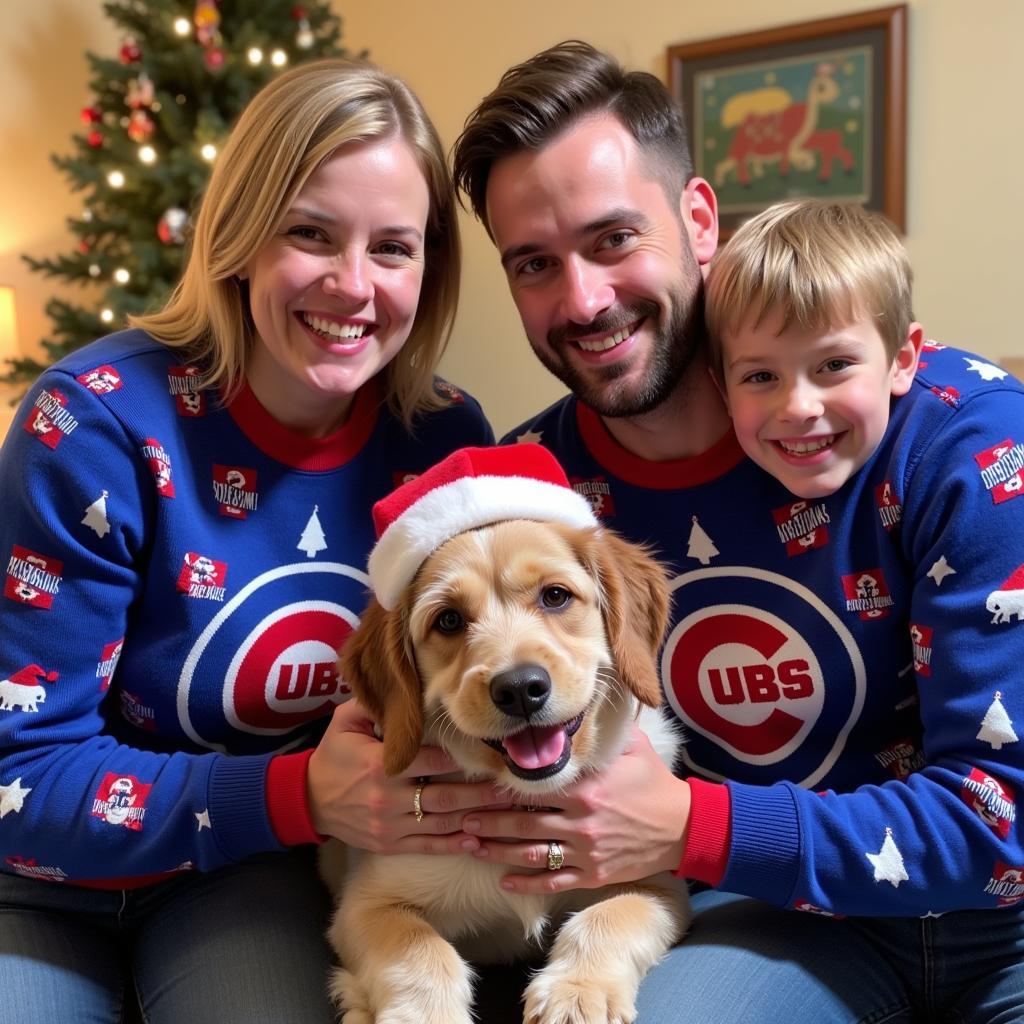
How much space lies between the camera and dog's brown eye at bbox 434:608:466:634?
144cm

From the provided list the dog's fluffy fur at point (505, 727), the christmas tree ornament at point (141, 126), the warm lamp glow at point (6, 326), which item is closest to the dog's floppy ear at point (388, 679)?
the dog's fluffy fur at point (505, 727)

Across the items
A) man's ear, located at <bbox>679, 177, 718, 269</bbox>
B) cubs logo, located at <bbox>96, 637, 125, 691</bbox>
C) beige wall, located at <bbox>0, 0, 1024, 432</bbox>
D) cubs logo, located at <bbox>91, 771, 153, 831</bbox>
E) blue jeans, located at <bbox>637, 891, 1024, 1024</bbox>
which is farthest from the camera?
beige wall, located at <bbox>0, 0, 1024, 432</bbox>

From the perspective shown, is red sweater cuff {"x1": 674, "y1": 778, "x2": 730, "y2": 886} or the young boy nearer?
red sweater cuff {"x1": 674, "y1": 778, "x2": 730, "y2": 886}

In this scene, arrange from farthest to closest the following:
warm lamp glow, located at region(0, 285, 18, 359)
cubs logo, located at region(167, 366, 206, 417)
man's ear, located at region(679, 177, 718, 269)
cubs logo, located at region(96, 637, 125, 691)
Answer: warm lamp glow, located at region(0, 285, 18, 359), man's ear, located at region(679, 177, 718, 269), cubs logo, located at region(167, 366, 206, 417), cubs logo, located at region(96, 637, 125, 691)

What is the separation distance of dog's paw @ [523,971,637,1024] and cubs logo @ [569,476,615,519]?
0.79 m

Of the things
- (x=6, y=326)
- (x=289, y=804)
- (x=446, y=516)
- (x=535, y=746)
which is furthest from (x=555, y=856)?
(x=6, y=326)

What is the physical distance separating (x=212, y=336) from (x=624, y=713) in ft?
3.22

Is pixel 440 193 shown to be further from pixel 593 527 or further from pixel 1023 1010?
pixel 1023 1010

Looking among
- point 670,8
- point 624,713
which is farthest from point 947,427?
point 670,8

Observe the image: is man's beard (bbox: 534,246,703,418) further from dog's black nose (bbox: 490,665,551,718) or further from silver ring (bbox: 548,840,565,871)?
silver ring (bbox: 548,840,565,871)

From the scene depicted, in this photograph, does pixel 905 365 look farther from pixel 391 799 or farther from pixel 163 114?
pixel 163 114

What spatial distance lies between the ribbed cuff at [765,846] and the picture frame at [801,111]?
2918mm

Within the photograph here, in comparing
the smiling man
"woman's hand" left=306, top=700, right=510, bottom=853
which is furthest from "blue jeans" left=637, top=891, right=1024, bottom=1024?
"woman's hand" left=306, top=700, right=510, bottom=853

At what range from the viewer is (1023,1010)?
1.37 meters
